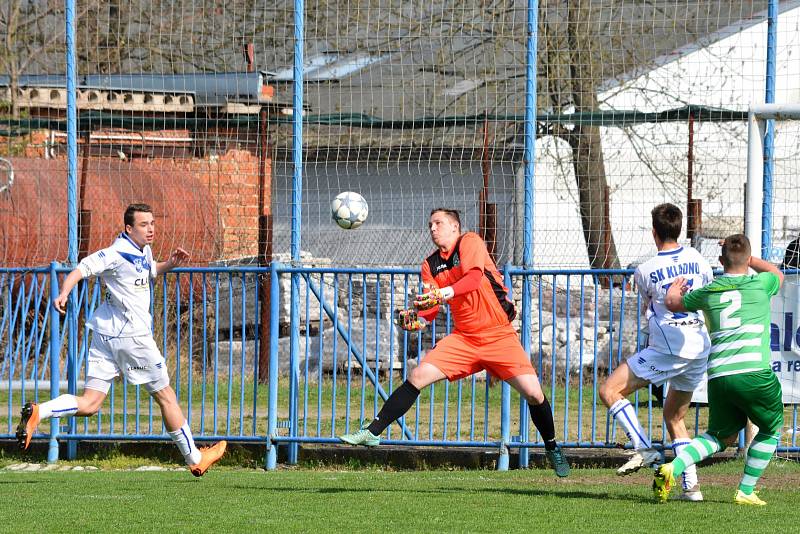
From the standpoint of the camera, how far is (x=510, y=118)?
429 inches

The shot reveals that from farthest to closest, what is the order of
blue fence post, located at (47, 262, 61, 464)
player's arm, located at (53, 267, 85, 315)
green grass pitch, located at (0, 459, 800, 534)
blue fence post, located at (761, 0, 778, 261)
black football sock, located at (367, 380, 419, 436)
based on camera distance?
blue fence post, located at (47, 262, 61, 464)
blue fence post, located at (761, 0, 778, 261)
player's arm, located at (53, 267, 85, 315)
black football sock, located at (367, 380, 419, 436)
green grass pitch, located at (0, 459, 800, 534)

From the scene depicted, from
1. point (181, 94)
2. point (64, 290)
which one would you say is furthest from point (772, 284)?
point (181, 94)

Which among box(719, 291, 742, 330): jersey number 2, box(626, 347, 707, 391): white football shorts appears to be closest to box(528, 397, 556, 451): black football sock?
box(626, 347, 707, 391): white football shorts

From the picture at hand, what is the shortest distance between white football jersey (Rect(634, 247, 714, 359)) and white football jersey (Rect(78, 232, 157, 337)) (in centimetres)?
361

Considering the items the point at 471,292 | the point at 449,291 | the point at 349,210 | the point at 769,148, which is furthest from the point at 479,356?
the point at 769,148

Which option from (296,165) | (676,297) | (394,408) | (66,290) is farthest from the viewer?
(296,165)

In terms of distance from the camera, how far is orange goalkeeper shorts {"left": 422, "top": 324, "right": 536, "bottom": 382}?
848 cm

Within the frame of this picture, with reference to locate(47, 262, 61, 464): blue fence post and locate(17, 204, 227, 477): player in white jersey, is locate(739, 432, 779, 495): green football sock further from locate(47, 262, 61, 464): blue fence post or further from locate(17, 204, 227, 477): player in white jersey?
locate(47, 262, 61, 464): blue fence post

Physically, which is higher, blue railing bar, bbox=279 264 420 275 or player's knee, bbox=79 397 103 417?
blue railing bar, bbox=279 264 420 275

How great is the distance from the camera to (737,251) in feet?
24.2

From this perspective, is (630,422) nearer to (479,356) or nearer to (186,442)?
(479,356)

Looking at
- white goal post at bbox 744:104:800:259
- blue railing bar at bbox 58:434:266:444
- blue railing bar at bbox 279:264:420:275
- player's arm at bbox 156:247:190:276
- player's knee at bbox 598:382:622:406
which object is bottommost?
blue railing bar at bbox 58:434:266:444

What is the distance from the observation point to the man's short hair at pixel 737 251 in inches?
291

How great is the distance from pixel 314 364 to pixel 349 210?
5717 mm
